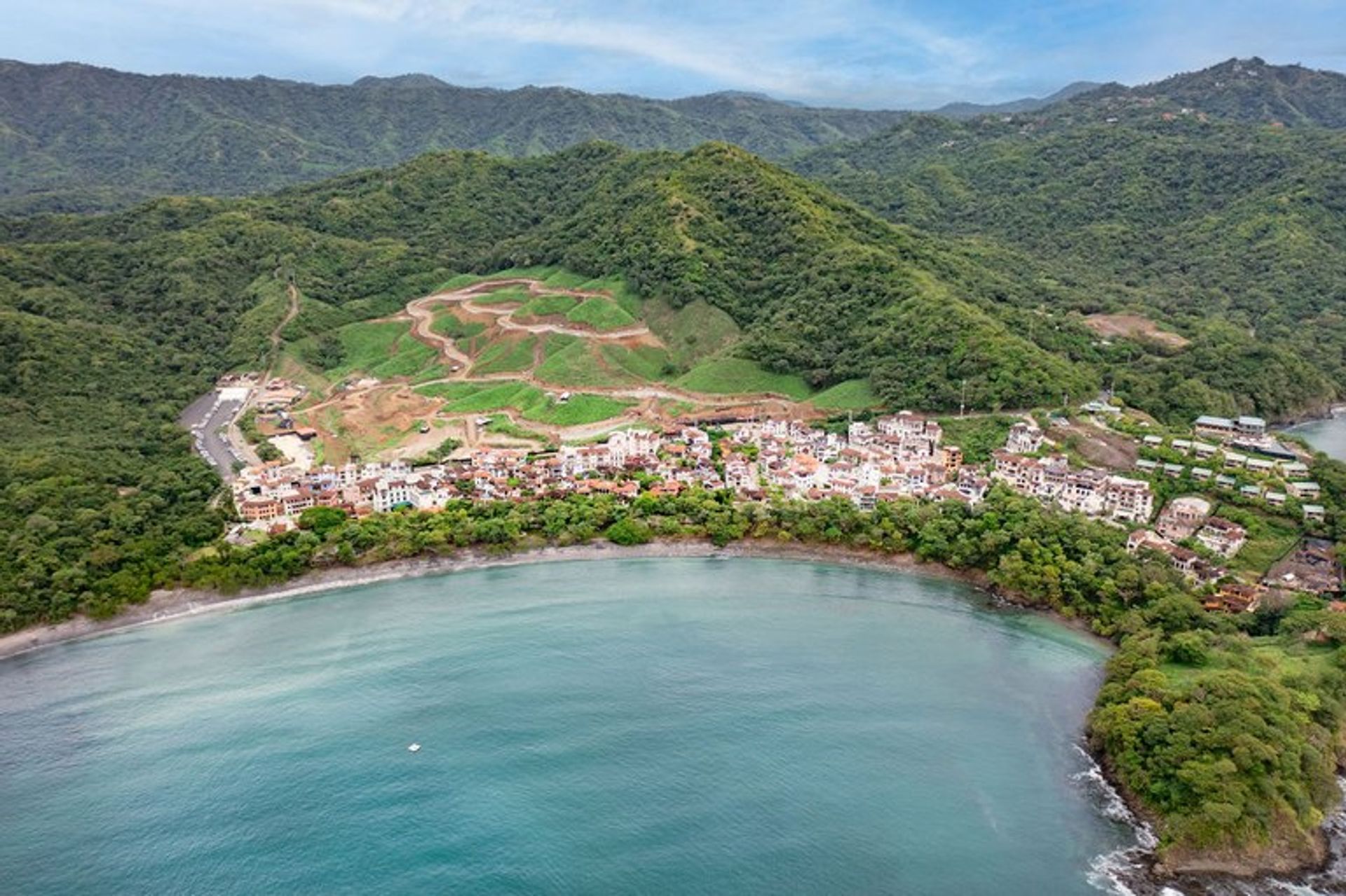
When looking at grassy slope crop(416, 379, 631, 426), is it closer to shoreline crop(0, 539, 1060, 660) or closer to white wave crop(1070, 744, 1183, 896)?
shoreline crop(0, 539, 1060, 660)

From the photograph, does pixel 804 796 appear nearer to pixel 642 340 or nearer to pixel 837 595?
pixel 837 595

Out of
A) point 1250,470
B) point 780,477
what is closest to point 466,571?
point 780,477

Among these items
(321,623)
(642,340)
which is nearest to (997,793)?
(321,623)

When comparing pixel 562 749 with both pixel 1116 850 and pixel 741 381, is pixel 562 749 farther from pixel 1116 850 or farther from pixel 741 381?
pixel 741 381

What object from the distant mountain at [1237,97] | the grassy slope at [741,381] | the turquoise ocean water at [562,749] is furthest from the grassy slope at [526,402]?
the distant mountain at [1237,97]

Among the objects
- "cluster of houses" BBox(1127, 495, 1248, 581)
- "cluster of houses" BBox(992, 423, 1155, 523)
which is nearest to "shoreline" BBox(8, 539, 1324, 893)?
"cluster of houses" BBox(1127, 495, 1248, 581)
